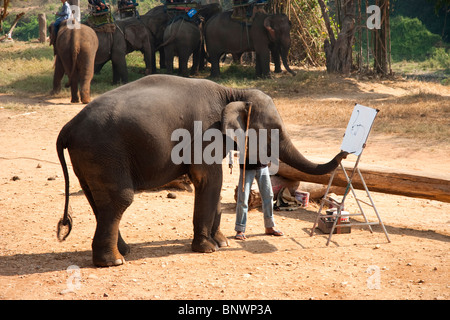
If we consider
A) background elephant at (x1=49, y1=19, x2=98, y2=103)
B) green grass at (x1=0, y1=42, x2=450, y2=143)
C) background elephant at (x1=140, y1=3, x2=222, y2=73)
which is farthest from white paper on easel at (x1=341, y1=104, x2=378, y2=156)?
background elephant at (x1=140, y1=3, x2=222, y2=73)

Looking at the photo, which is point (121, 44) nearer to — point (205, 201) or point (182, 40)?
point (182, 40)

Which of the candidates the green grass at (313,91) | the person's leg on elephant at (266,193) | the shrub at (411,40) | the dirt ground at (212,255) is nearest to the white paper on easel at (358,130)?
the person's leg on elephant at (266,193)

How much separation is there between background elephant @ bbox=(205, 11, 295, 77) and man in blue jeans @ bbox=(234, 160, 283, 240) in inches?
521

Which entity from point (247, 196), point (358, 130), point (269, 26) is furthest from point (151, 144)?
point (269, 26)

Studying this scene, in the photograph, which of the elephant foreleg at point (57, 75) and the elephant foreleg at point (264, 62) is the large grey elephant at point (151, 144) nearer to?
the elephant foreleg at point (57, 75)

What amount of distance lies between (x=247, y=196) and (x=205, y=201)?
28.6 inches

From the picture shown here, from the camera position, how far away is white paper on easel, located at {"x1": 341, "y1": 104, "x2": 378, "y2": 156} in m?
6.98

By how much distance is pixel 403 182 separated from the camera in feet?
25.8

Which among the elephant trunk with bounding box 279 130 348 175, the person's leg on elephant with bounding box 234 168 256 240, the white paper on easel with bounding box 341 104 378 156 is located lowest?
the person's leg on elephant with bounding box 234 168 256 240

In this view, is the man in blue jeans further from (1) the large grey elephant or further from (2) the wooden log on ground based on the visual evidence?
(2) the wooden log on ground

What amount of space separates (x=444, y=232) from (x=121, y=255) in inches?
152

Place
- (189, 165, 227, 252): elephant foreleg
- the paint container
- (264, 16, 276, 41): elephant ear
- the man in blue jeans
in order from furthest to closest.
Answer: (264, 16, 276, 41): elephant ear → the paint container → the man in blue jeans → (189, 165, 227, 252): elephant foreleg

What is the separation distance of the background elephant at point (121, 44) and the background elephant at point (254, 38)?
2.09 metres

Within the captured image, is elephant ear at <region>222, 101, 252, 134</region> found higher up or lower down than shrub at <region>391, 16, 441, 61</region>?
higher up
